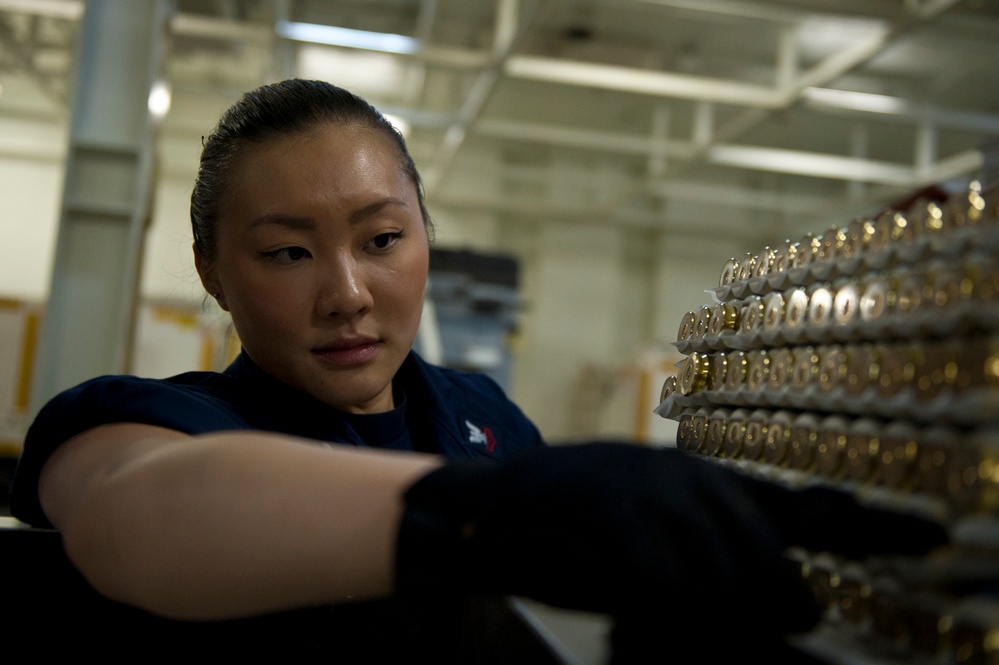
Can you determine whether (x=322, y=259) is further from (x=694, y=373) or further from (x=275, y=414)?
(x=694, y=373)

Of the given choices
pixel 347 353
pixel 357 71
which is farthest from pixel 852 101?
pixel 347 353

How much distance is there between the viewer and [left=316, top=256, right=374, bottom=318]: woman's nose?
1.04 m

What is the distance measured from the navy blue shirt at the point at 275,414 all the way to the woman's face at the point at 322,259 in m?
0.04

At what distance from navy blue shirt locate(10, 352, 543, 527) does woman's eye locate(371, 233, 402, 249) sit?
8.2 inches

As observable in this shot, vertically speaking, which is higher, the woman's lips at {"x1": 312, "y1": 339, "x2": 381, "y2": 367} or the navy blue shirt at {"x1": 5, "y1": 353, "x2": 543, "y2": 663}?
the woman's lips at {"x1": 312, "y1": 339, "x2": 381, "y2": 367}

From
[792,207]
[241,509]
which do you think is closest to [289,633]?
[241,509]

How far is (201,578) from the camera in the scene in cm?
60

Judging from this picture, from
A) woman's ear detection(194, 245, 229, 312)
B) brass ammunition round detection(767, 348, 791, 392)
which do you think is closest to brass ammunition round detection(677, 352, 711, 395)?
brass ammunition round detection(767, 348, 791, 392)

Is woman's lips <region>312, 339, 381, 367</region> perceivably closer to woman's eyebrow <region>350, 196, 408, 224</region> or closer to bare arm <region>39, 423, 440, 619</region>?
woman's eyebrow <region>350, 196, 408, 224</region>

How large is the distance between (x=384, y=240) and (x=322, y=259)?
4.4 inches

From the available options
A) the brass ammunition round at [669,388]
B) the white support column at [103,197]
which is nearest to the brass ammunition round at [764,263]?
the brass ammunition round at [669,388]

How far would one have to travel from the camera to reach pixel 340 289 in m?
1.04

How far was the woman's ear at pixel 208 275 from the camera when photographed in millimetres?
1275

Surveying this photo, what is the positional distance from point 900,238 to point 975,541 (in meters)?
0.23
